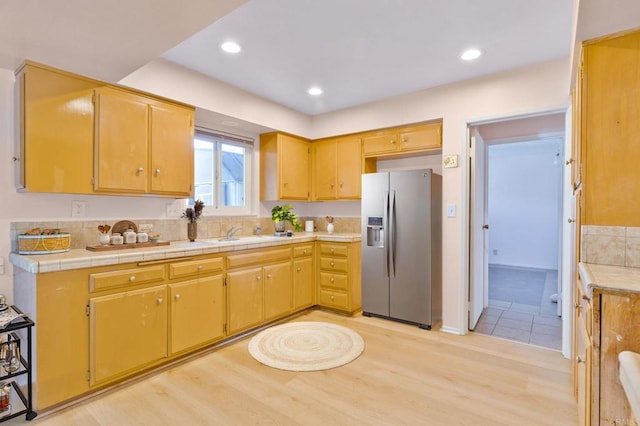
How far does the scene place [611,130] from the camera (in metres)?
1.63

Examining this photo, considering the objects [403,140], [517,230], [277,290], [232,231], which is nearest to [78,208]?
[232,231]

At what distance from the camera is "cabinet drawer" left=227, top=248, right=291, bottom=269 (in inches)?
115

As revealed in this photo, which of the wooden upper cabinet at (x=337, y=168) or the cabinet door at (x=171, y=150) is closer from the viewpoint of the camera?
the cabinet door at (x=171, y=150)

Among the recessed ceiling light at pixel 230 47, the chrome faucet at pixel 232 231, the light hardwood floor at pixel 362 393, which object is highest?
the recessed ceiling light at pixel 230 47

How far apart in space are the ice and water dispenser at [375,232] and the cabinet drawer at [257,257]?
0.92 metres

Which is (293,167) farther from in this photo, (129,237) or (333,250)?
(129,237)

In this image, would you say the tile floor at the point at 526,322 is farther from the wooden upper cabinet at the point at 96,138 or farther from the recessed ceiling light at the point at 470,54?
the wooden upper cabinet at the point at 96,138

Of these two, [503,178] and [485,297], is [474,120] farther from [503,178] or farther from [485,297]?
[503,178]

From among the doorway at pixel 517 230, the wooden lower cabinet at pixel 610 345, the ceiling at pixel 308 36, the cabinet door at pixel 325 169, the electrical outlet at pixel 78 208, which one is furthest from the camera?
the cabinet door at pixel 325 169

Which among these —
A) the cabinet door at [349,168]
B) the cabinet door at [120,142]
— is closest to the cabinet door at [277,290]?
the cabinet door at [349,168]

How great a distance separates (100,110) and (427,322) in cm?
337

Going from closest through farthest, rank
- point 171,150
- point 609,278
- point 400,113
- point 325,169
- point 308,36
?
point 609,278 → point 308,36 → point 171,150 → point 400,113 → point 325,169

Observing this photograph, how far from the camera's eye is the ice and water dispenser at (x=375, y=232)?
3.60 metres

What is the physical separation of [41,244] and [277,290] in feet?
6.42
